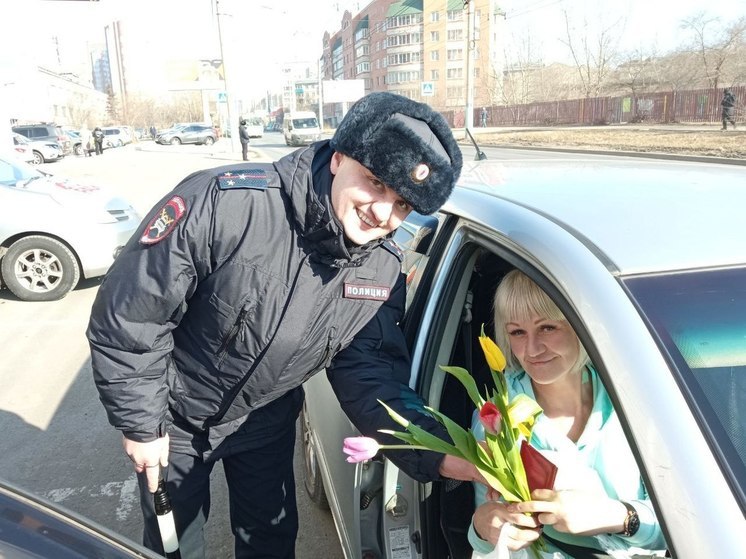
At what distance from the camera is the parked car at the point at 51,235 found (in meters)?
6.13

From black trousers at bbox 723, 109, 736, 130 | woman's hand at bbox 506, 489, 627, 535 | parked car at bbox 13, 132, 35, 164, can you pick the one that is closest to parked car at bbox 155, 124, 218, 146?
parked car at bbox 13, 132, 35, 164

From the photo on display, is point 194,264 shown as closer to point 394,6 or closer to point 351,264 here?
point 351,264

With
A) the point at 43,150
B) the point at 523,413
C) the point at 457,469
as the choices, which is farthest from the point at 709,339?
the point at 43,150

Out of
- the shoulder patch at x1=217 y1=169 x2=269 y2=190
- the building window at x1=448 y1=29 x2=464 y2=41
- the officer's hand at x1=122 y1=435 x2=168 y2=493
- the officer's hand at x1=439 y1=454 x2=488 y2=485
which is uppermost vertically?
the building window at x1=448 y1=29 x2=464 y2=41

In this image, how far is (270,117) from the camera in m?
120

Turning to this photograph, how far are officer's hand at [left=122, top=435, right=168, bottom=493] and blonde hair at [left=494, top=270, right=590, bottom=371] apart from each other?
1049 millimetres

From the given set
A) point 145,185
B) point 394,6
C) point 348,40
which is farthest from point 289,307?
point 348,40

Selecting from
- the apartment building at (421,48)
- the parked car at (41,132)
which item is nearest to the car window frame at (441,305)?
the parked car at (41,132)

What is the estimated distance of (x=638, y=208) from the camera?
1.44 metres

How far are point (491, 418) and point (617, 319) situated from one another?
12.1 inches

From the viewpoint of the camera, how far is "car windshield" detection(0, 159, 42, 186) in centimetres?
646

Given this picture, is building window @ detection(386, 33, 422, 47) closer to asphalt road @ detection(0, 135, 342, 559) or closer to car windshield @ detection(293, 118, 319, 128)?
car windshield @ detection(293, 118, 319, 128)

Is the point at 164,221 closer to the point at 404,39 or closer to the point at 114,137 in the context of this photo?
the point at 114,137

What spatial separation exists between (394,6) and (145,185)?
70.0 meters
